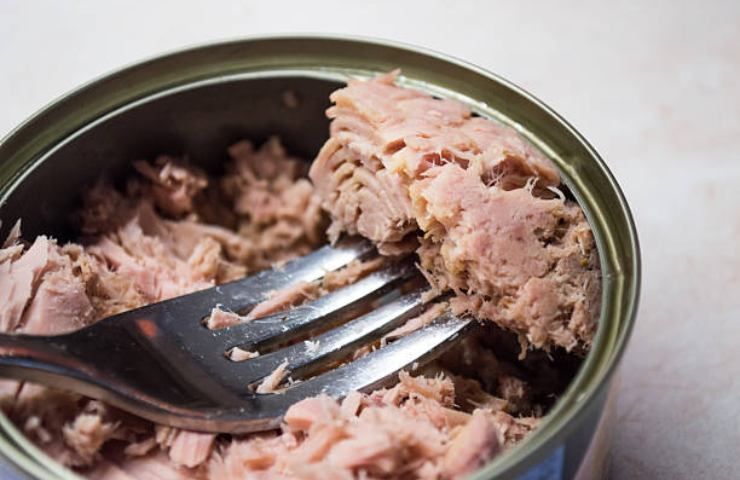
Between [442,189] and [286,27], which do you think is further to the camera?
[286,27]

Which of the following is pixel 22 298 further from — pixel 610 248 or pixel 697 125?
pixel 697 125

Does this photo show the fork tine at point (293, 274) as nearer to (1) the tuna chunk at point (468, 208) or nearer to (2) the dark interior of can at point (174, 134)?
(1) the tuna chunk at point (468, 208)

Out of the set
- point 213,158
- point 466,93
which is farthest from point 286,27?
point 466,93

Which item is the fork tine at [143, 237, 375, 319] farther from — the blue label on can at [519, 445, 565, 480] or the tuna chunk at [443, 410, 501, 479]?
the blue label on can at [519, 445, 565, 480]

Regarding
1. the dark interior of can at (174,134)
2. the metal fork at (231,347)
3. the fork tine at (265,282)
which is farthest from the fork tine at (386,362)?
the dark interior of can at (174,134)

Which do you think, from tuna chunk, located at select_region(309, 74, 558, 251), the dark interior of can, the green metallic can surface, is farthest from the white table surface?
the dark interior of can

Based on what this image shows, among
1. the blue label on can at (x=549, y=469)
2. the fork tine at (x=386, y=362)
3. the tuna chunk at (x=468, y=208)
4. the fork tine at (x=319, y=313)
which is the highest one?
the tuna chunk at (x=468, y=208)
